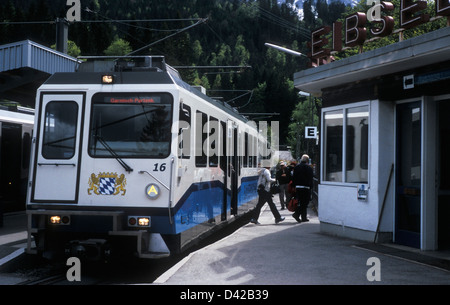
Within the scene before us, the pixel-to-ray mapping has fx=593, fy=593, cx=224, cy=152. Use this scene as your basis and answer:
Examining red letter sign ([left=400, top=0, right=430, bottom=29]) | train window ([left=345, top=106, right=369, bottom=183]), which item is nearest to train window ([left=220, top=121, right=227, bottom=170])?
train window ([left=345, top=106, right=369, bottom=183])

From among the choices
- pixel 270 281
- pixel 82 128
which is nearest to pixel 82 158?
pixel 82 128

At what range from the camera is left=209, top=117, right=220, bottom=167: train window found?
11137mm

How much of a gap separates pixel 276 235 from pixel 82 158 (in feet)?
17.1

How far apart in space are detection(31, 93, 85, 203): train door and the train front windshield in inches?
10.9

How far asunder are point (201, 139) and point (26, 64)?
7.48m

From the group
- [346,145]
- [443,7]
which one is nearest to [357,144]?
[346,145]

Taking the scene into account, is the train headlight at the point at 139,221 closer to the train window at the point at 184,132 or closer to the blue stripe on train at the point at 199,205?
the blue stripe on train at the point at 199,205

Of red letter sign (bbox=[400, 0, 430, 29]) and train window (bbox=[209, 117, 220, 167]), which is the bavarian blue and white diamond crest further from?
red letter sign (bbox=[400, 0, 430, 29])

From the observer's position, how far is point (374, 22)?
1251 centimetres

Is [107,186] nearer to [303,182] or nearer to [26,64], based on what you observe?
[303,182]

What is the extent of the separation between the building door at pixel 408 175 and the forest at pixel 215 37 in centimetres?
3389

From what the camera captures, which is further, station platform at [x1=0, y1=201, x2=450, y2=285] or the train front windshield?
the train front windshield
